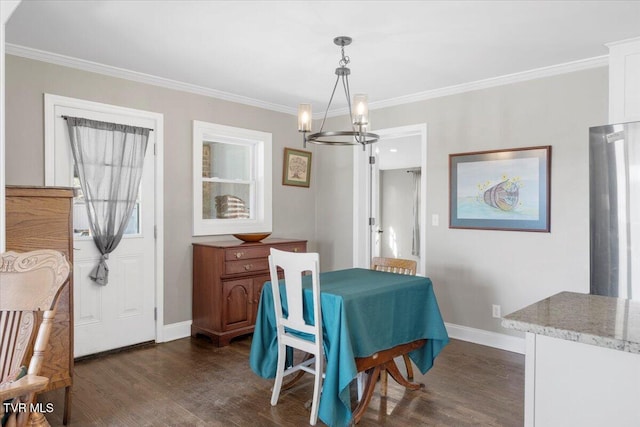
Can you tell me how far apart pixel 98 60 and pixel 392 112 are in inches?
110

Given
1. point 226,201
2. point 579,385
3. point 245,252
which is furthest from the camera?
point 226,201

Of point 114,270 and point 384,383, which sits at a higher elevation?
point 114,270

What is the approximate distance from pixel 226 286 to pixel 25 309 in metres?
2.39

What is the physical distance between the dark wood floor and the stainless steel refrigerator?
0.96 m

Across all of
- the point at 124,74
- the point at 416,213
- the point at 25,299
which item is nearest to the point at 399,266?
the point at 25,299

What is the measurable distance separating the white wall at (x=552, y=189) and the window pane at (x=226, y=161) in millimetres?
1502

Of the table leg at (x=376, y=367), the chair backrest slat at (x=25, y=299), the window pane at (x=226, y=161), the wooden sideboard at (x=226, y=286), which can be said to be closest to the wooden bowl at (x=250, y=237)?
the wooden sideboard at (x=226, y=286)

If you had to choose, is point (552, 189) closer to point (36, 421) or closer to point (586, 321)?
point (586, 321)

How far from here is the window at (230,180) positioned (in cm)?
431

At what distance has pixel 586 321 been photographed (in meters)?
1.35

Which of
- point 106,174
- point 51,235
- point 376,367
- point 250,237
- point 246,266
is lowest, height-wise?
point 376,367

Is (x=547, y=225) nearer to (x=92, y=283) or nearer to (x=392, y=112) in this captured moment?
(x=392, y=112)

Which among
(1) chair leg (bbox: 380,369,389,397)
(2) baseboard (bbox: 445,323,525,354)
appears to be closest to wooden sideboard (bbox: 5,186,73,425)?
(1) chair leg (bbox: 380,369,389,397)

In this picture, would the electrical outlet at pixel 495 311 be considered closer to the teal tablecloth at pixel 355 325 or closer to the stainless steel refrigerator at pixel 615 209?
the stainless steel refrigerator at pixel 615 209
